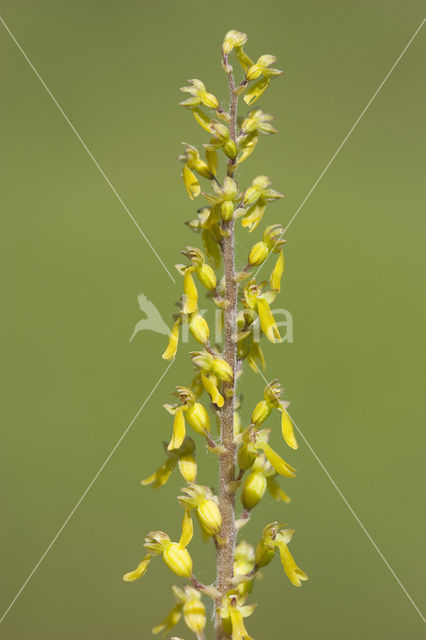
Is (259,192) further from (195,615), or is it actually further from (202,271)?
(195,615)

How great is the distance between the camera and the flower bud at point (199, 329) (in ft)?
4.63

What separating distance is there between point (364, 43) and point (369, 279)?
2.87 metres

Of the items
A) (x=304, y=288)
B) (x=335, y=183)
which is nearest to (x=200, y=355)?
(x=304, y=288)

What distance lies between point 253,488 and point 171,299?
3794 mm

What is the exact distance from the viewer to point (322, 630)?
163 inches

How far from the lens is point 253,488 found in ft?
4.52

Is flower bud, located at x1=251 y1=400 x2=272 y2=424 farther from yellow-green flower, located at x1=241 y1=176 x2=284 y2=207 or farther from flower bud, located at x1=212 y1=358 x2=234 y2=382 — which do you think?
yellow-green flower, located at x1=241 y1=176 x2=284 y2=207

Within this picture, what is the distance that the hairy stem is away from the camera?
130 centimetres

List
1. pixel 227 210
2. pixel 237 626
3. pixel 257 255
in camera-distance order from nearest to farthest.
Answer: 1. pixel 237 626
2. pixel 227 210
3. pixel 257 255

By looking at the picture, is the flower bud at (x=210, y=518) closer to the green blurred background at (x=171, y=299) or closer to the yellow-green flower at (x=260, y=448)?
the yellow-green flower at (x=260, y=448)

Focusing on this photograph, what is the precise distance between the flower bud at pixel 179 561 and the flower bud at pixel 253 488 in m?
0.16

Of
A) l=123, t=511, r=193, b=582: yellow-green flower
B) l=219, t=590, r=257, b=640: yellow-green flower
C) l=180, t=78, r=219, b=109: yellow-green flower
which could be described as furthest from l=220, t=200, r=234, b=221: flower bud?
l=219, t=590, r=257, b=640: yellow-green flower

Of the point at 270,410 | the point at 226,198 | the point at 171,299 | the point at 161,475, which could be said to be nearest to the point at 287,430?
the point at 270,410

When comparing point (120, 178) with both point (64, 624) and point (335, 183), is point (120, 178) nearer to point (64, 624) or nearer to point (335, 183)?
point (335, 183)
